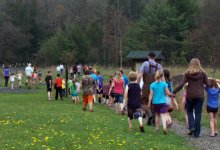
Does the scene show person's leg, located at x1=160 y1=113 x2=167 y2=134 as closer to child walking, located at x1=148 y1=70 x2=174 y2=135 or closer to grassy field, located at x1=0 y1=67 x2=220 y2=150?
child walking, located at x1=148 y1=70 x2=174 y2=135

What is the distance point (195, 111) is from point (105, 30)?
7445 centimetres

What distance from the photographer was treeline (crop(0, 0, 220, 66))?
2692 inches

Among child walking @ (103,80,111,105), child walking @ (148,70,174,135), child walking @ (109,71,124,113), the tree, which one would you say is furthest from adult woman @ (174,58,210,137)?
the tree

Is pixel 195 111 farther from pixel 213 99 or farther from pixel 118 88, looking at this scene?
pixel 118 88

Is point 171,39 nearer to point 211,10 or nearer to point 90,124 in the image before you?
point 211,10

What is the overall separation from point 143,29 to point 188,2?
8323mm

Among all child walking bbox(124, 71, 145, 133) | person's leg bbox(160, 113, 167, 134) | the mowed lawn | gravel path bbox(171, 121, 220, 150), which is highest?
child walking bbox(124, 71, 145, 133)

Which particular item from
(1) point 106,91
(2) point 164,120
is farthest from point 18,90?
(2) point 164,120

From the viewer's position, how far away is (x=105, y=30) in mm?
86688

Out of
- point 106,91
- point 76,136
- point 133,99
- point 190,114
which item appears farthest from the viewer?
point 106,91

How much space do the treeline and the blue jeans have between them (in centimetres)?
4225

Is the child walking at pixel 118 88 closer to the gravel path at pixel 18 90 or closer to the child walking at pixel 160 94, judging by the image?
the child walking at pixel 160 94

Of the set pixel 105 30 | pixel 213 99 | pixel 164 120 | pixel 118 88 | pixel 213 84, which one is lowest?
pixel 164 120

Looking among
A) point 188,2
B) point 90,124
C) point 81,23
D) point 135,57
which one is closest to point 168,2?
point 188,2
